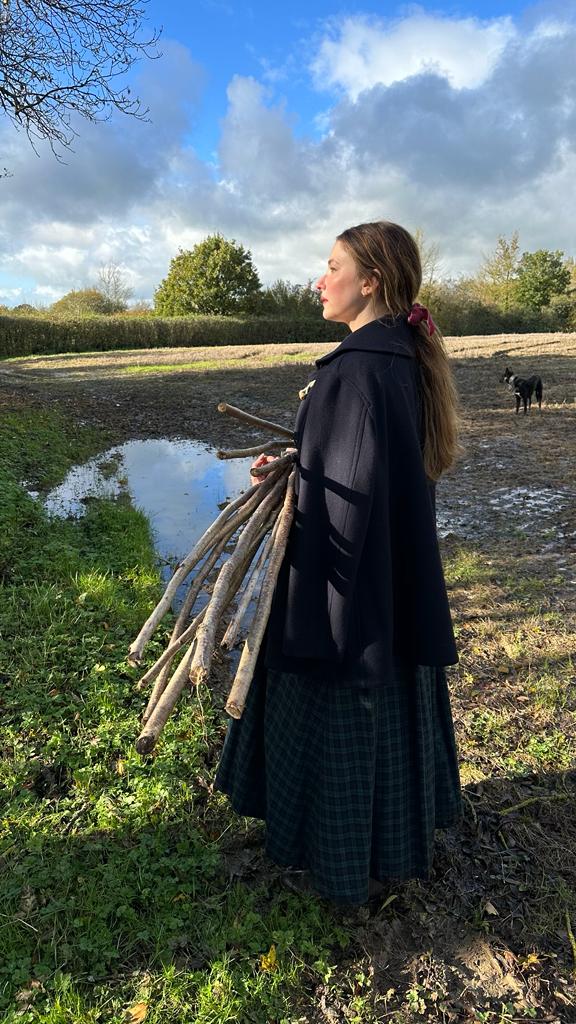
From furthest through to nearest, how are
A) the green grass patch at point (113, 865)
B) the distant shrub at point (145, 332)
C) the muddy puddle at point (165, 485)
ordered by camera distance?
the distant shrub at point (145, 332)
the muddy puddle at point (165, 485)
the green grass patch at point (113, 865)

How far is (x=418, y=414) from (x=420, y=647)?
2.50 ft

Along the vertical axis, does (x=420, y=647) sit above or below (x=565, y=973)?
above

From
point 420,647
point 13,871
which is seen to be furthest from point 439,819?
point 13,871

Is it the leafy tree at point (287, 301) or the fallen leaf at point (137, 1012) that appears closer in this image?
the fallen leaf at point (137, 1012)

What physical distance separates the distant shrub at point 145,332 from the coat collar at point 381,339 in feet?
106

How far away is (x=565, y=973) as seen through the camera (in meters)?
2.11

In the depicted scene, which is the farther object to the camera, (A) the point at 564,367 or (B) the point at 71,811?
(A) the point at 564,367

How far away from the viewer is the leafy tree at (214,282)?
129ft

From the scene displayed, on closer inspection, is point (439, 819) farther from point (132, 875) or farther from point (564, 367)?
point (564, 367)

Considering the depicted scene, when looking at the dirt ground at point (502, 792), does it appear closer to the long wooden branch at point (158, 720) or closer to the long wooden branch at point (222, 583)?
the long wooden branch at point (158, 720)

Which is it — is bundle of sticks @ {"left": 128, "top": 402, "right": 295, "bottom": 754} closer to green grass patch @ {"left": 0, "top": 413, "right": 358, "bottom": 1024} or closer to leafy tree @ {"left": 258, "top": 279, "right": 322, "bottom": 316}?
green grass patch @ {"left": 0, "top": 413, "right": 358, "bottom": 1024}

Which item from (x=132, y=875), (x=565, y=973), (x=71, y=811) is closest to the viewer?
(x=565, y=973)

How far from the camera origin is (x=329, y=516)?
6.06 feet

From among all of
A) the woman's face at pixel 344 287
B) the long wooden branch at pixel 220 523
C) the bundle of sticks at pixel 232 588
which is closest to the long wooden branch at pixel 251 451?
the bundle of sticks at pixel 232 588
